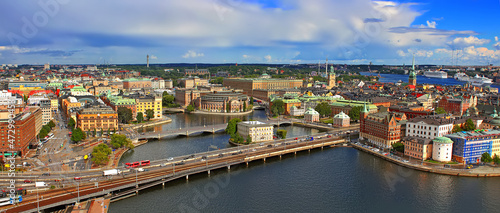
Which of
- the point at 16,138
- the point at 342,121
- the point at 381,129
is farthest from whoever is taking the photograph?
the point at 342,121

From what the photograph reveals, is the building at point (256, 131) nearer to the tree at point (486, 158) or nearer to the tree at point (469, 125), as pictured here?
the tree at point (486, 158)

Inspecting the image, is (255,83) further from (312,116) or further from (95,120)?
(95,120)

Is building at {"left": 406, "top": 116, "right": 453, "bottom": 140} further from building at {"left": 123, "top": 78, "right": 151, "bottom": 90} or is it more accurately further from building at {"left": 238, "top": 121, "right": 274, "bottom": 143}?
building at {"left": 123, "top": 78, "right": 151, "bottom": 90}

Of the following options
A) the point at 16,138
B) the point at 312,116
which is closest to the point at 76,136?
the point at 16,138

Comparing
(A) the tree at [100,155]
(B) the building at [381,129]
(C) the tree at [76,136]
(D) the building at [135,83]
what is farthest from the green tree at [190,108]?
(D) the building at [135,83]

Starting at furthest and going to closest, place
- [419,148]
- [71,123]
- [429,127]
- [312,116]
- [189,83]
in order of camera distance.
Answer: [189,83]
[312,116]
[71,123]
[429,127]
[419,148]

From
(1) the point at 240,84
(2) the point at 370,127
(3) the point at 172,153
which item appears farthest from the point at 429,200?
(1) the point at 240,84
